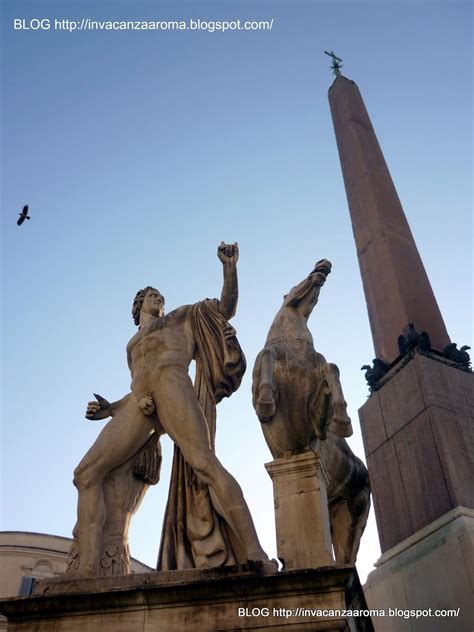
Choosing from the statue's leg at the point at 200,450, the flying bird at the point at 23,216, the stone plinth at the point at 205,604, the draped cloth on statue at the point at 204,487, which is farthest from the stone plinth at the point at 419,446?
the flying bird at the point at 23,216

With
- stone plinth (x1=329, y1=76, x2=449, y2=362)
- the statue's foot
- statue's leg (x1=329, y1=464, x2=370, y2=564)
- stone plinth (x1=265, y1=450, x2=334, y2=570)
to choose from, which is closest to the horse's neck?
stone plinth (x1=265, y1=450, x2=334, y2=570)

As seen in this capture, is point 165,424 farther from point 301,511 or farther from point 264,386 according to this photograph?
point 301,511

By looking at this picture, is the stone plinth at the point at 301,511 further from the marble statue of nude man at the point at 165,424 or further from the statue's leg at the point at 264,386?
the statue's leg at the point at 264,386

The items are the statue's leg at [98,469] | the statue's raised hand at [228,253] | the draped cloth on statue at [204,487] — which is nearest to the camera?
the draped cloth on statue at [204,487]

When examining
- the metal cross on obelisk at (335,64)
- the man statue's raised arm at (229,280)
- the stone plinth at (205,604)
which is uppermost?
the metal cross on obelisk at (335,64)

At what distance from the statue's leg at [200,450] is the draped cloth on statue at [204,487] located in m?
0.13

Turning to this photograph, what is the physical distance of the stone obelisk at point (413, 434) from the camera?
252 inches

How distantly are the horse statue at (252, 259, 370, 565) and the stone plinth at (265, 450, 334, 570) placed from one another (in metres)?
0.15

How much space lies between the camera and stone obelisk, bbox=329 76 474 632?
6.41 metres

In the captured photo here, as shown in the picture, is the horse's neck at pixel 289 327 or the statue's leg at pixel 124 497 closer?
the statue's leg at pixel 124 497

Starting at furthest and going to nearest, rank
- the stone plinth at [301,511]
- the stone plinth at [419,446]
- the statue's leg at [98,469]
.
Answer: the stone plinth at [419,446] → the statue's leg at [98,469] → the stone plinth at [301,511]

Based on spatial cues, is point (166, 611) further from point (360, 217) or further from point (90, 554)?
point (360, 217)

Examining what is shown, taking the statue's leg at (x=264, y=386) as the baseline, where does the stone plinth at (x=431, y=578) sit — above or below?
below

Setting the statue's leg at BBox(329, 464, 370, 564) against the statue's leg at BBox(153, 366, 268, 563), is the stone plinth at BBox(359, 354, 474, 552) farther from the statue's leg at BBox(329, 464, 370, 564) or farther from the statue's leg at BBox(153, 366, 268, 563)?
the statue's leg at BBox(153, 366, 268, 563)
